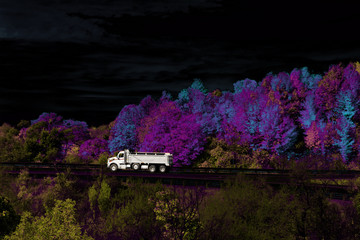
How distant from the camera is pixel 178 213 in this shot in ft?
65.8

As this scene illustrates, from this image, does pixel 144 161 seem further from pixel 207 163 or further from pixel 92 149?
pixel 92 149

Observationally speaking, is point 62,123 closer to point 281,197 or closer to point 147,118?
point 147,118

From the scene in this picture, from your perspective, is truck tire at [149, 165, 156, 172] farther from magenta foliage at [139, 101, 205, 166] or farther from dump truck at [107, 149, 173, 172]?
magenta foliage at [139, 101, 205, 166]

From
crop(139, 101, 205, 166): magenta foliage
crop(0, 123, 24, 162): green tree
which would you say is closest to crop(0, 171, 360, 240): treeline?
crop(139, 101, 205, 166): magenta foliage

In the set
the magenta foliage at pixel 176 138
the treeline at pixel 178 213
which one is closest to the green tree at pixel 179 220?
the treeline at pixel 178 213

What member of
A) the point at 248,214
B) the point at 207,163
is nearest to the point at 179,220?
the point at 248,214

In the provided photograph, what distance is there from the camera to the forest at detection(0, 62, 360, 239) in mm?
19484

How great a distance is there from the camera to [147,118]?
4881 centimetres

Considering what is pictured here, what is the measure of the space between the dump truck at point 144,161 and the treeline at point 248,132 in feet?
15.4

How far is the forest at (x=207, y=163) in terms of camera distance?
63.9 ft

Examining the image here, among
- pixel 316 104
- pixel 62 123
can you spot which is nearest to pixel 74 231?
pixel 316 104

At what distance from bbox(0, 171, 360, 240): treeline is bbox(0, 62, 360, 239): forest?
81 mm

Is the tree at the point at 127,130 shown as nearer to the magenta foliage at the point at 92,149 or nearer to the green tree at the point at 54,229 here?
the magenta foliage at the point at 92,149

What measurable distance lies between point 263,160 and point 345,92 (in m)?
13.7
